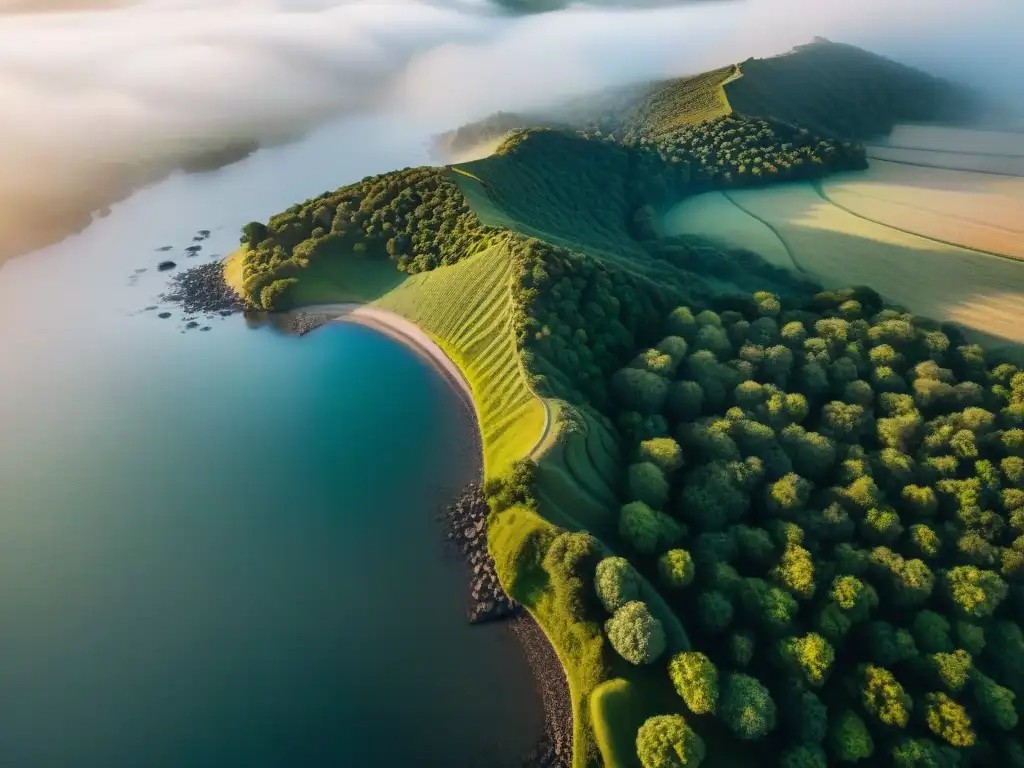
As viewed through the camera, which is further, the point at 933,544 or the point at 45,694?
the point at 933,544

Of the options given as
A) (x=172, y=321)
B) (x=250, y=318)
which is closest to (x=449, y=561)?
(x=250, y=318)

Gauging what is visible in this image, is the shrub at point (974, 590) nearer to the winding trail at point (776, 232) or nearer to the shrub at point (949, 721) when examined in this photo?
the shrub at point (949, 721)

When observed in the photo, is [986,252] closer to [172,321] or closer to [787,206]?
[787,206]

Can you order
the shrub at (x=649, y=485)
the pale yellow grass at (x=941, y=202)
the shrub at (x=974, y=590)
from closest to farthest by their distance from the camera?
the shrub at (x=974, y=590) < the shrub at (x=649, y=485) < the pale yellow grass at (x=941, y=202)

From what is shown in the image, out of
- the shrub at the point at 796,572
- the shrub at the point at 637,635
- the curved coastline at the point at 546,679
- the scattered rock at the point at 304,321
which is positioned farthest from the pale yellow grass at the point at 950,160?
the shrub at the point at 637,635

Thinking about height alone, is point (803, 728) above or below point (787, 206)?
below

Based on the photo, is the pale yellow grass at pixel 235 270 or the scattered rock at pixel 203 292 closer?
the scattered rock at pixel 203 292

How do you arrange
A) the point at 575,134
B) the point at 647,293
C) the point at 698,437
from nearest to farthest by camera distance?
the point at 698,437 → the point at 647,293 → the point at 575,134

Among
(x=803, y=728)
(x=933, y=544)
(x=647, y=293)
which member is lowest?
(x=803, y=728)
